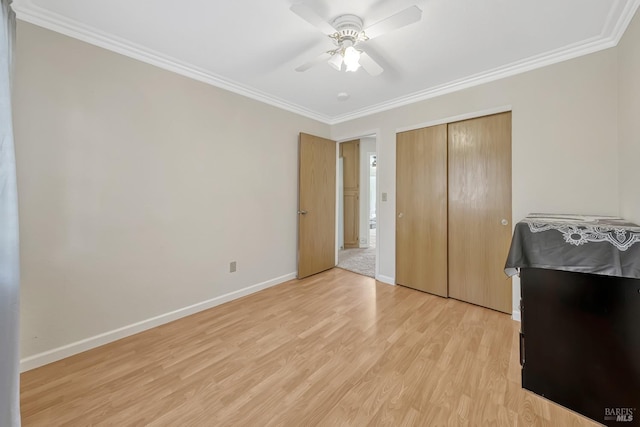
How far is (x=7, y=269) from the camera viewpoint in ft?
3.92

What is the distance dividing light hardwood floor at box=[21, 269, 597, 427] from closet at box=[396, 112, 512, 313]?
Result: 1.50ft

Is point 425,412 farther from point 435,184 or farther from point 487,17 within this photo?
point 487,17

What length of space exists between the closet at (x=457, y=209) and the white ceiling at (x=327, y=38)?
2.00 ft

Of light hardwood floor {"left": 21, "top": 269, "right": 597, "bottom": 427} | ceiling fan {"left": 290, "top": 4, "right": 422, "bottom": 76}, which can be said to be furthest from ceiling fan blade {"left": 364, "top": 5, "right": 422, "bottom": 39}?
light hardwood floor {"left": 21, "top": 269, "right": 597, "bottom": 427}

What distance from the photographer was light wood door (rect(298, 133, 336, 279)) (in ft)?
11.9

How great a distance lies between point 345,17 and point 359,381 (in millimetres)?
2463

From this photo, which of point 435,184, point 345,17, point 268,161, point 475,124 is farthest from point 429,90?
point 268,161

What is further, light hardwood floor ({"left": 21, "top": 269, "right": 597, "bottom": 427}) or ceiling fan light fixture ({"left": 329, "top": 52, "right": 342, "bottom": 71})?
ceiling fan light fixture ({"left": 329, "top": 52, "right": 342, "bottom": 71})

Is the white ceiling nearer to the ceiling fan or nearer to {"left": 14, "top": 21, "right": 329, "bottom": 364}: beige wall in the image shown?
the ceiling fan

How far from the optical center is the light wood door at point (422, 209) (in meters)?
3.00

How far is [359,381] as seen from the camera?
1.68 m

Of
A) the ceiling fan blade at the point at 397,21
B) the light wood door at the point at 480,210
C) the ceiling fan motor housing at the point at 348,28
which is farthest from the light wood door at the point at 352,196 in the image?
the ceiling fan blade at the point at 397,21

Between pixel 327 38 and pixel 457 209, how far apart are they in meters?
2.21

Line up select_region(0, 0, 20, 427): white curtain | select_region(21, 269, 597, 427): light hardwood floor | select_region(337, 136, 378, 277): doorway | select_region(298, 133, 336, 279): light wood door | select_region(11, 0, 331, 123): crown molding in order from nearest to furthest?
select_region(0, 0, 20, 427): white curtain < select_region(21, 269, 597, 427): light hardwood floor < select_region(11, 0, 331, 123): crown molding < select_region(298, 133, 336, 279): light wood door < select_region(337, 136, 378, 277): doorway
